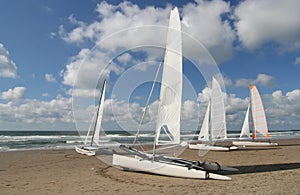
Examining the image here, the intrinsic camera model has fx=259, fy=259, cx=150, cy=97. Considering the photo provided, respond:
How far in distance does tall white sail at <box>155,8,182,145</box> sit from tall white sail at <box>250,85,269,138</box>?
17.1 m

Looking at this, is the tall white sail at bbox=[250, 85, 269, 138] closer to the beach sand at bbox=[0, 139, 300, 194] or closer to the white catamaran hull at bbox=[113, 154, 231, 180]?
the beach sand at bbox=[0, 139, 300, 194]

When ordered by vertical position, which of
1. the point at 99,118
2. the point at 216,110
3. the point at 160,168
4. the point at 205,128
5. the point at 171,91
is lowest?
the point at 160,168

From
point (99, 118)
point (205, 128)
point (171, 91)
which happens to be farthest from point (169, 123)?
point (205, 128)

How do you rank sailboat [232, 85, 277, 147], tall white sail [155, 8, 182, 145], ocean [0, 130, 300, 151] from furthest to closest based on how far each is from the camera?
sailboat [232, 85, 277, 147] < ocean [0, 130, 300, 151] < tall white sail [155, 8, 182, 145]

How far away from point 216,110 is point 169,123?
42.0ft

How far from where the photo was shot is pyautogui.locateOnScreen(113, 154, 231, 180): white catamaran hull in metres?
8.30

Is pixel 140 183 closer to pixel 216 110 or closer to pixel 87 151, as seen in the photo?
pixel 87 151

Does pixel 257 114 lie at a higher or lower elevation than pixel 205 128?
higher

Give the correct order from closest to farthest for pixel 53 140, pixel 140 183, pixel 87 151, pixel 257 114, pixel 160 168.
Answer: pixel 140 183, pixel 160 168, pixel 87 151, pixel 257 114, pixel 53 140

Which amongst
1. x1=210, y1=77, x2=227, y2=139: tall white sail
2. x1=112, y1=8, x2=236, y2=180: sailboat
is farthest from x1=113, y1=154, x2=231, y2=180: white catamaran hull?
x1=210, y1=77, x2=227, y2=139: tall white sail

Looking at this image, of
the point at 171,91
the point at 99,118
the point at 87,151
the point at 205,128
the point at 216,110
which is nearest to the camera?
the point at 171,91

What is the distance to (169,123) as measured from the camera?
30.6ft

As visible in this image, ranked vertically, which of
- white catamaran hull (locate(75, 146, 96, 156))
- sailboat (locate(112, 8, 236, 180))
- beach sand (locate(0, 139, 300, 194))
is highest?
sailboat (locate(112, 8, 236, 180))

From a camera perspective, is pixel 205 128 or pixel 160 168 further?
pixel 205 128
